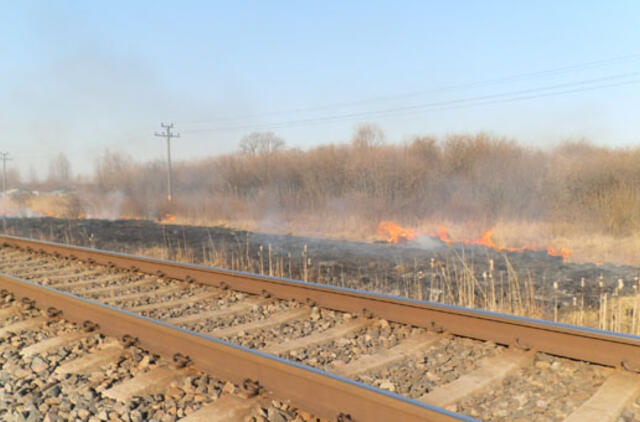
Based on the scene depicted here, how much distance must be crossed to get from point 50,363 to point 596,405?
14.6 ft

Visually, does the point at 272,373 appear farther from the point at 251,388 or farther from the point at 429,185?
the point at 429,185

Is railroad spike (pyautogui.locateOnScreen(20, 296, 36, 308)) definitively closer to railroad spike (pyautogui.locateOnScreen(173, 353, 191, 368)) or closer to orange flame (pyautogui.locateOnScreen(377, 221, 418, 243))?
railroad spike (pyautogui.locateOnScreen(173, 353, 191, 368))

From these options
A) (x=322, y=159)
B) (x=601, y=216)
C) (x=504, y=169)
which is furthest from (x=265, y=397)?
(x=322, y=159)

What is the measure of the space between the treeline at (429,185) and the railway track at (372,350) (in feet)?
34.4

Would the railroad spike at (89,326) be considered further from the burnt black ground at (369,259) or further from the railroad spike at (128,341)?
the burnt black ground at (369,259)

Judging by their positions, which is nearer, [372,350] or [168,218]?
[372,350]

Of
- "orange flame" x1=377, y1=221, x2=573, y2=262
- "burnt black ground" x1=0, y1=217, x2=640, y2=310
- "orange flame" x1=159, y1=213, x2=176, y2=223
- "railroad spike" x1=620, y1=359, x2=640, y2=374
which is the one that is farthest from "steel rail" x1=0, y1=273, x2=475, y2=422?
A: "orange flame" x1=159, y1=213, x2=176, y2=223

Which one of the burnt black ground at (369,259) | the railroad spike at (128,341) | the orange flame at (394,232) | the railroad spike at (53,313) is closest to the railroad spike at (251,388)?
the railroad spike at (128,341)

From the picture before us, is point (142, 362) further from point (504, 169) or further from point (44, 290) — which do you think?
point (504, 169)

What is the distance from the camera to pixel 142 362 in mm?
4309

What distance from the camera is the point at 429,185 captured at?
1952cm

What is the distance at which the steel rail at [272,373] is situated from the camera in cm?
293

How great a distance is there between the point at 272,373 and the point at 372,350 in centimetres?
132

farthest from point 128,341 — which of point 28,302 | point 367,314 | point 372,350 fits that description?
point 28,302
